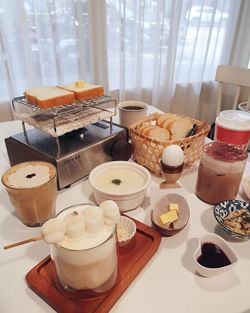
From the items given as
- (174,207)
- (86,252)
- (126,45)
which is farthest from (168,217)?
(126,45)

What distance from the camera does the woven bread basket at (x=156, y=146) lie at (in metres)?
0.73

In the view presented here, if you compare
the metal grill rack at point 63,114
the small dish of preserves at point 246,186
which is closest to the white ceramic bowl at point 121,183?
the metal grill rack at point 63,114

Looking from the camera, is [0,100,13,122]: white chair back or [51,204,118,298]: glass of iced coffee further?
[0,100,13,122]: white chair back

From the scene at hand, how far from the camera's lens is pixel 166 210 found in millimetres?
617

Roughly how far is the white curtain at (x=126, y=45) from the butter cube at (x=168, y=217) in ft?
4.46

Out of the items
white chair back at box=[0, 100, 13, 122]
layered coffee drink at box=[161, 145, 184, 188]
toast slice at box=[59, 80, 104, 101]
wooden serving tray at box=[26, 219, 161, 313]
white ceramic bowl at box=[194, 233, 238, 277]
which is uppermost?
toast slice at box=[59, 80, 104, 101]

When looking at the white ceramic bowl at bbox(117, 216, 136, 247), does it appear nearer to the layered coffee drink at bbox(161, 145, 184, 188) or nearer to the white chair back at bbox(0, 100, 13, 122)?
the layered coffee drink at bbox(161, 145, 184, 188)

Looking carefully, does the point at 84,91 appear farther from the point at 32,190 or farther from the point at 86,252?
the point at 86,252

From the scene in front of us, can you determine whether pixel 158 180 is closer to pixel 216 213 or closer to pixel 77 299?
pixel 216 213

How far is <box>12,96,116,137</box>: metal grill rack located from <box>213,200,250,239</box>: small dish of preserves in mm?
435

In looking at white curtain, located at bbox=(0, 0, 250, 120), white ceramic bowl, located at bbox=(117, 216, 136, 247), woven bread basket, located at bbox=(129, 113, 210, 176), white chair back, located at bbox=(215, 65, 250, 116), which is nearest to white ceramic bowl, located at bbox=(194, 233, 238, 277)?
white ceramic bowl, located at bbox=(117, 216, 136, 247)

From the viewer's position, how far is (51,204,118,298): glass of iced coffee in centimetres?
39

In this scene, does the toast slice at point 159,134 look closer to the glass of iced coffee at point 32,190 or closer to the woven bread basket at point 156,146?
the woven bread basket at point 156,146

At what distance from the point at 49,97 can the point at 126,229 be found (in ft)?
1.35
